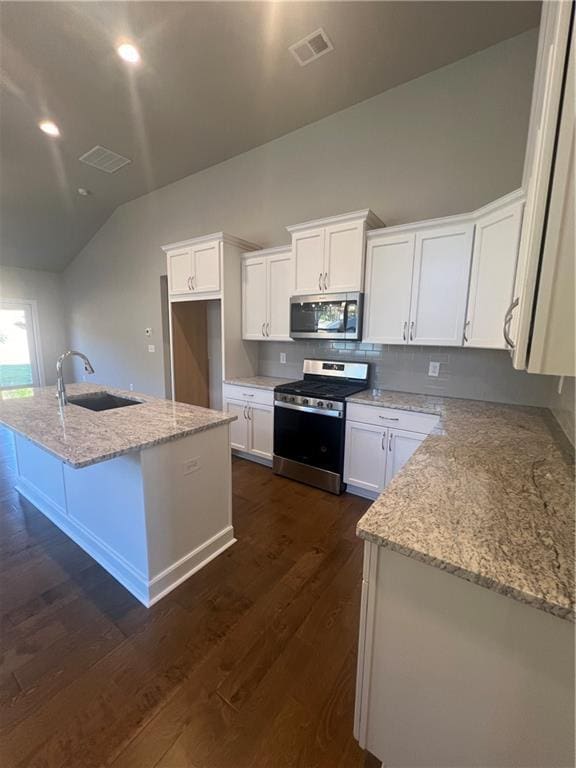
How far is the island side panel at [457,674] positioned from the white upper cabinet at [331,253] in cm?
239

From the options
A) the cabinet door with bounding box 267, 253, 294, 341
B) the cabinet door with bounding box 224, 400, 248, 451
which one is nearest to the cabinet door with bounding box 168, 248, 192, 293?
the cabinet door with bounding box 267, 253, 294, 341

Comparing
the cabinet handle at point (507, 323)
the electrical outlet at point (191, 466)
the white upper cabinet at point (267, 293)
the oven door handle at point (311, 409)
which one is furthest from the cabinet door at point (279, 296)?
the cabinet handle at point (507, 323)

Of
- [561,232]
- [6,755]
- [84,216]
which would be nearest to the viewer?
[561,232]

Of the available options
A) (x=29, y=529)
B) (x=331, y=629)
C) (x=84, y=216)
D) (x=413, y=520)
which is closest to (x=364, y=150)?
(x=413, y=520)

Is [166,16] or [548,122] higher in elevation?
[166,16]

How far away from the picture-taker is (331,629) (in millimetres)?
1577

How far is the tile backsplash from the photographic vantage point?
2.46 m

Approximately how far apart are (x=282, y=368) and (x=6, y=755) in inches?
125

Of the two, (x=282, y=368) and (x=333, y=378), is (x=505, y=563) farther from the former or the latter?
(x=282, y=368)

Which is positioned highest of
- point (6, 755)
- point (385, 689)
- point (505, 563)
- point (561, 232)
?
point (561, 232)

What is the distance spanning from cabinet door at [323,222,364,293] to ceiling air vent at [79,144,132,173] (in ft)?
9.74

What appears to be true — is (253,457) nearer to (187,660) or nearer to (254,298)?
(254,298)

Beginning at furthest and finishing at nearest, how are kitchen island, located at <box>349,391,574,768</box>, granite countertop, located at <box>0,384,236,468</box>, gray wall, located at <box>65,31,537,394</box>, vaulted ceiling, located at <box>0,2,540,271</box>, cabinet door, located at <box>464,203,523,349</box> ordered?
gray wall, located at <box>65,31,537,394</box> < vaulted ceiling, located at <box>0,2,540,271</box> < cabinet door, located at <box>464,203,523,349</box> < granite countertop, located at <box>0,384,236,468</box> < kitchen island, located at <box>349,391,574,768</box>

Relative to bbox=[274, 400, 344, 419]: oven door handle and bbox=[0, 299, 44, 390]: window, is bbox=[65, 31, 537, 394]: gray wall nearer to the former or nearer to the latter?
bbox=[274, 400, 344, 419]: oven door handle
